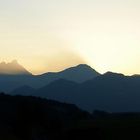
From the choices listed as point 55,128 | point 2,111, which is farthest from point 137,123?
point 2,111

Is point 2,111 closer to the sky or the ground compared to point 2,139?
closer to the sky

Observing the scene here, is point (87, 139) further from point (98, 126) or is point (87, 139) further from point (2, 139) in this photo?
point (2, 139)

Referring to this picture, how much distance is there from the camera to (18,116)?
10562 centimetres

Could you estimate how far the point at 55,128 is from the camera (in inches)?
4301

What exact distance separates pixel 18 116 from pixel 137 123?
98.7 feet

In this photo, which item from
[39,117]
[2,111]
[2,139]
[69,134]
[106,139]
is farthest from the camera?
[2,111]

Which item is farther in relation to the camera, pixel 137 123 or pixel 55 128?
pixel 55 128

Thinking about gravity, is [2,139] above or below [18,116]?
below

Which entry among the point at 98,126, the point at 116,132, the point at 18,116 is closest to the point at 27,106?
the point at 18,116

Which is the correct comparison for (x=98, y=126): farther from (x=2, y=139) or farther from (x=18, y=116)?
(x=2, y=139)

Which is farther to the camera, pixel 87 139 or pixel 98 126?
pixel 98 126

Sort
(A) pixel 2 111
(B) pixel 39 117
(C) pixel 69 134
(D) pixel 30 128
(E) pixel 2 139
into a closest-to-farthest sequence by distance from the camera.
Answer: (E) pixel 2 139
(C) pixel 69 134
(D) pixel 30 128
(B) pixel 39 117
(A) pixel 2 111

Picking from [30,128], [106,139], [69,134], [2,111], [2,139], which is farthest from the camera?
[2,111]

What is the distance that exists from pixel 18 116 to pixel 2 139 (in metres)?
51.1
